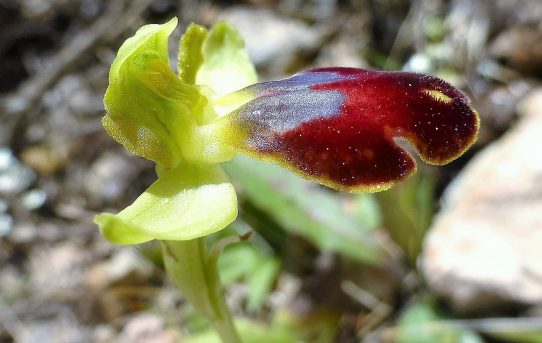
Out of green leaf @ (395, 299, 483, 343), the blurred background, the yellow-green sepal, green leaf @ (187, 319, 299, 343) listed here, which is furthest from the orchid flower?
green leaf @ (395, 299, 483, 343)

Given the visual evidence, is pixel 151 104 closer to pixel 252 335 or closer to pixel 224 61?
pixel 224 61

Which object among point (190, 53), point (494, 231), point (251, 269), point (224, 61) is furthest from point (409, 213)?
point (190, 53)

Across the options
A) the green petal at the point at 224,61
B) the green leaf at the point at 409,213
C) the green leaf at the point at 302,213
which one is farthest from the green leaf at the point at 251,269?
the green petal at the point at 224,61

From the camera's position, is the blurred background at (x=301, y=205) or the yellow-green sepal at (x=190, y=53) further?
the blurred background at (x=301, y=205)

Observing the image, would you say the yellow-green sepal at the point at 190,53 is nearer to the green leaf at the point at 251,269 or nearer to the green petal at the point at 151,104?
the green petal at the point at 151,104

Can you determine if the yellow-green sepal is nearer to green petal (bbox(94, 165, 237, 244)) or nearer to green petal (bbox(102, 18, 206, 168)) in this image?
green petal (bbox(102, 18, 206, 168))

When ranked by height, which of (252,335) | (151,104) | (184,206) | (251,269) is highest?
(151,104)

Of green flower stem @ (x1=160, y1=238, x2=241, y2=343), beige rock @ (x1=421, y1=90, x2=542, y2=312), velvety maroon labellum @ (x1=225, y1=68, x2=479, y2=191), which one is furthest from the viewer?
beige rock @ (x1=421, y1=90, x2=542, y2=312)
